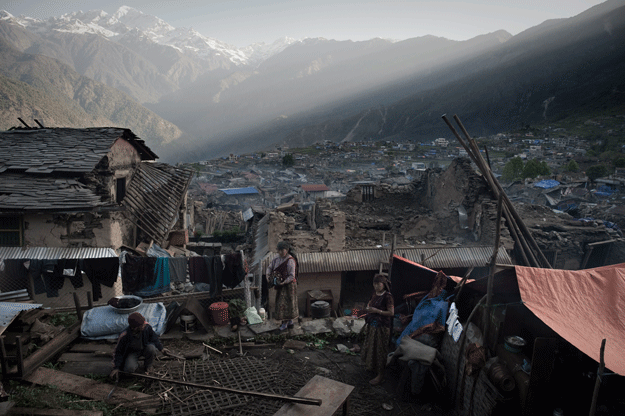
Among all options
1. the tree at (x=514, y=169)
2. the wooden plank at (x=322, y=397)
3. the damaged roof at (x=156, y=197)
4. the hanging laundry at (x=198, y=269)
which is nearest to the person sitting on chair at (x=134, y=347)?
the wooden plank at (x=322, y=397)

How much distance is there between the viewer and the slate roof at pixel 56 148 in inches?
380

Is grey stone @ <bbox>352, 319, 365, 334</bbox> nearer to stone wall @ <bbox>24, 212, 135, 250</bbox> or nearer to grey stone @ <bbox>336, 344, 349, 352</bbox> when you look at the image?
grey stone @ <bbox>336, 344, 349, 352</bbox>

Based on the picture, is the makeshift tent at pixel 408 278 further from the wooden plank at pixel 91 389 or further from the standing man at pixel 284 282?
the wooden plank at pixel 91 389

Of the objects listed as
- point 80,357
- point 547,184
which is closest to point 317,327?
point 80,357

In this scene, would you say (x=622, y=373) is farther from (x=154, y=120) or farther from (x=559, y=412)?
Result: (x=154, y=120)

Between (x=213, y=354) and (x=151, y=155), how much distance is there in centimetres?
1067

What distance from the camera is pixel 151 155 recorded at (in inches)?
581

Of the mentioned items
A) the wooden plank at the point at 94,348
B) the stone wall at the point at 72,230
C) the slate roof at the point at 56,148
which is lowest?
the wooden plank at the point at 94,348

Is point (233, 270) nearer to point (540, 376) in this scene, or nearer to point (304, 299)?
point (304, 299)

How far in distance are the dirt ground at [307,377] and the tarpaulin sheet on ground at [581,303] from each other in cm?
208

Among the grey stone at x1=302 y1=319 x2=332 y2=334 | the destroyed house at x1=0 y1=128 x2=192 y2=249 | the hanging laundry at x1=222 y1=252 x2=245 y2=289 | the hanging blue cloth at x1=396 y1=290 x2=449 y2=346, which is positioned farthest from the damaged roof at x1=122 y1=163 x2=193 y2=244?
the hanging blue cloth at x1=396 y1=290 x2=449 y2=346

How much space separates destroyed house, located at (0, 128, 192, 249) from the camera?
29.0 ft

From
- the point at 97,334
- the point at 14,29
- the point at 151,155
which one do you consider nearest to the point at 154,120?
the point at 14,29

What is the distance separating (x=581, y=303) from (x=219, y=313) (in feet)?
20.1
